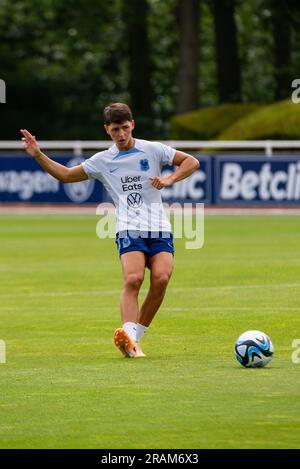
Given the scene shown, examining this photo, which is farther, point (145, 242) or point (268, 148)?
point (268, 148)

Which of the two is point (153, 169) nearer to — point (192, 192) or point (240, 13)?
point (192, 192)

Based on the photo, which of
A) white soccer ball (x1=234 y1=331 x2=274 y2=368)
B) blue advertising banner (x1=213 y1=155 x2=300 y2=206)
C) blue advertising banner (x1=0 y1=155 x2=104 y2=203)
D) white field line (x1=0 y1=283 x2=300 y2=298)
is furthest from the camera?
blue advertising banner (x1=0 y1=155 x2=104 y2=203)

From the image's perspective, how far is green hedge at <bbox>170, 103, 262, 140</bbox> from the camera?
4676 cm

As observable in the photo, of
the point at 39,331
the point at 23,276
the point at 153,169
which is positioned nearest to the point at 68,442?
the point at 153,169

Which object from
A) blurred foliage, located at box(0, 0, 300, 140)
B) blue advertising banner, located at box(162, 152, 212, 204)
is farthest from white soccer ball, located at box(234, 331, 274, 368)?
blurred foliage, located at box(0, 0, 300, 140)

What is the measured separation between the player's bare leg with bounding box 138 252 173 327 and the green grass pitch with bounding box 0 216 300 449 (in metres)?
0.43

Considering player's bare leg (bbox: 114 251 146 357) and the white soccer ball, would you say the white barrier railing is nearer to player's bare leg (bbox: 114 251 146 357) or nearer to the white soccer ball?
player's bare leg (bbox: 114 251 146 357)

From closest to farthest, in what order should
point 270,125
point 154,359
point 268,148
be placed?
point 154,359 → point 268,148 → point 270,125

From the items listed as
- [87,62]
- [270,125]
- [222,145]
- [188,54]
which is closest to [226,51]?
[188,54]

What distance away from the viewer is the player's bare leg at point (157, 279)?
12.6 m

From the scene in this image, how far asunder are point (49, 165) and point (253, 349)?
8.28 feet

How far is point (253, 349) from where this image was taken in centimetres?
1167

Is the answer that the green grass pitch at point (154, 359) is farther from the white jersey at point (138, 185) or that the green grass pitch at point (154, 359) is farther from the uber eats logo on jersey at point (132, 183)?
the uber eats logo on jersey at point (132, 183)

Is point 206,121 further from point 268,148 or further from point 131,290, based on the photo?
point 131,290
